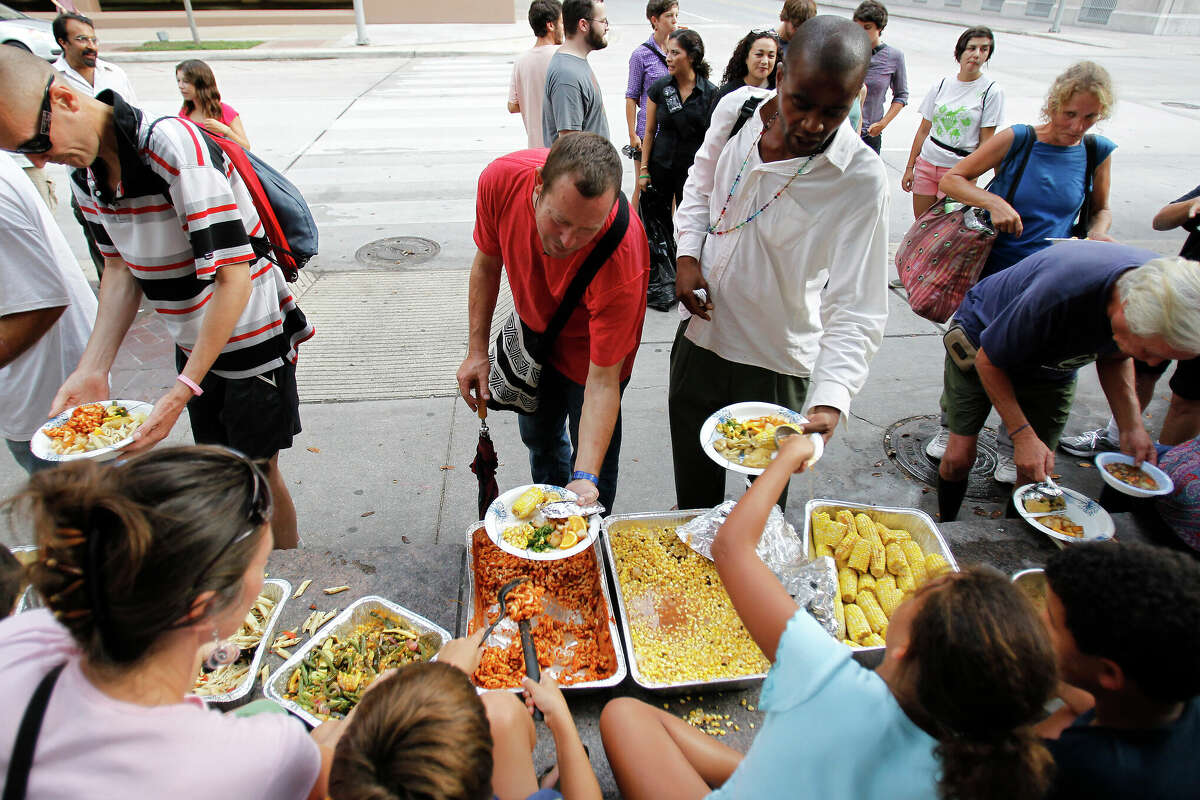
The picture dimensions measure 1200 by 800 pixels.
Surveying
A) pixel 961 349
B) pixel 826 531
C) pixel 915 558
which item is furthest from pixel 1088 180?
pixel 826 531

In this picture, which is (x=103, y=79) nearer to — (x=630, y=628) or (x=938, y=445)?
(x=630, y=628)

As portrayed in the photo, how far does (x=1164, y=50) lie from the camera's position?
21.2 meters

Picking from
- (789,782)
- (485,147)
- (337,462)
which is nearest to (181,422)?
(337,462)

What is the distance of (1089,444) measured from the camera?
4238 mm

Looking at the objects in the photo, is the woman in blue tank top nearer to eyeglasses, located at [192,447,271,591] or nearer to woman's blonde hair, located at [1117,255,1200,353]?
woman's blonde hair, located at [1117,255,1200,353]

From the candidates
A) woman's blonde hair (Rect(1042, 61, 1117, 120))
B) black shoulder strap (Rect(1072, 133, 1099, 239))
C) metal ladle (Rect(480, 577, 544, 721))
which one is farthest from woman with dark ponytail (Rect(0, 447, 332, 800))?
black shoulder strap (Rect(1072, 133, 1099, 239))

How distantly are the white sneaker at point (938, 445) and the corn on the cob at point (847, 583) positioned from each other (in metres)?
1.97

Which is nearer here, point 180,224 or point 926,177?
point 180,224

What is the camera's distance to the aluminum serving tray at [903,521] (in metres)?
2.60

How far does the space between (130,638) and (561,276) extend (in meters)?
1.73

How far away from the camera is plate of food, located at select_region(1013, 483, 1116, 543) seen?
257 centimetres

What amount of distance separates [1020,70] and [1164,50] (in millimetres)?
9488

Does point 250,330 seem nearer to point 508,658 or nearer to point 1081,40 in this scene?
point 508,658

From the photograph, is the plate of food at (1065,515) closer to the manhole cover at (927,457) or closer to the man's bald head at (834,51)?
the manhole cover at (927,457)
